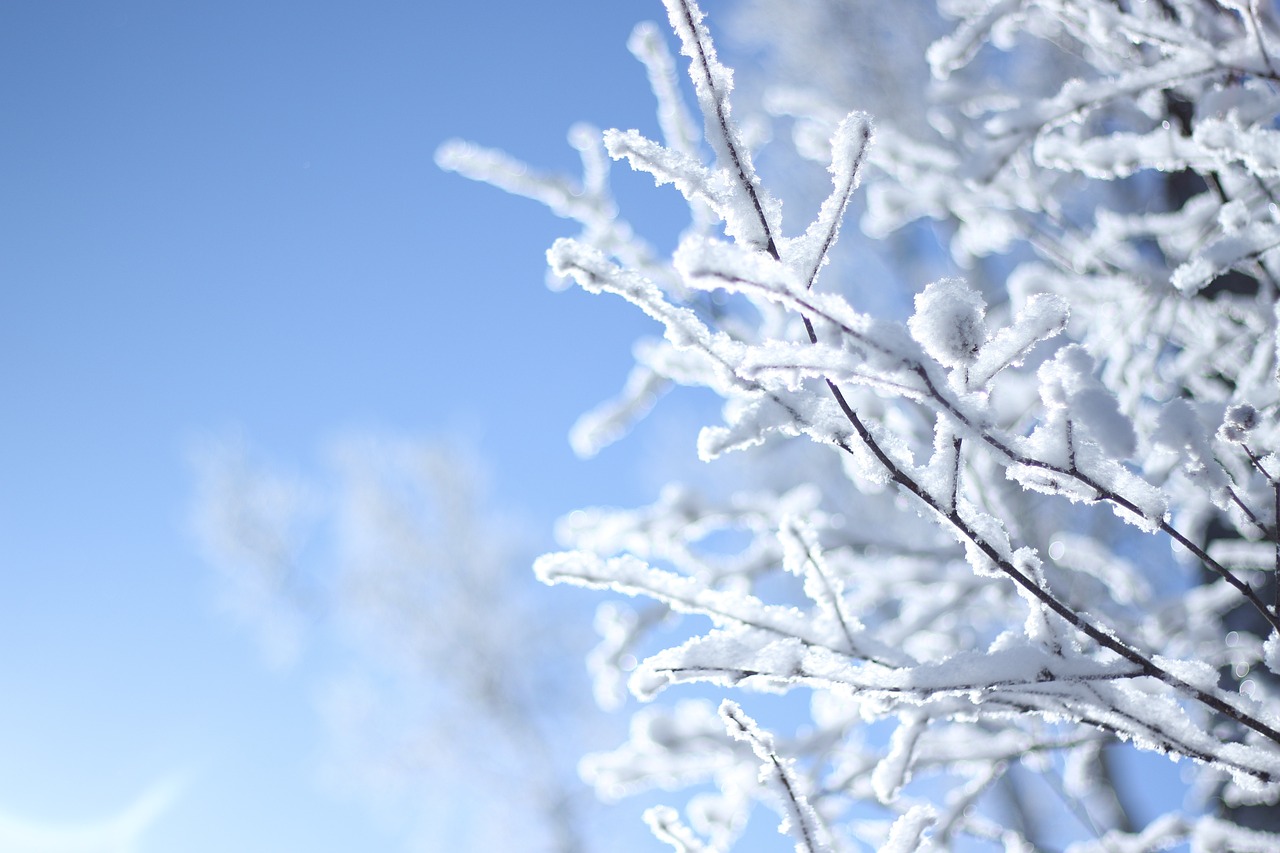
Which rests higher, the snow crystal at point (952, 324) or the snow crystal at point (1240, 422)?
the snow crystal at point (952, 324)

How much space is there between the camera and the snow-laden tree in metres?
0.71

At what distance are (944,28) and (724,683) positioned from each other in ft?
20.7

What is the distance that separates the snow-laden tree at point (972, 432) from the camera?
71 centimetres

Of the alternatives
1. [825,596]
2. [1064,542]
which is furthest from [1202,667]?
[1064,542]

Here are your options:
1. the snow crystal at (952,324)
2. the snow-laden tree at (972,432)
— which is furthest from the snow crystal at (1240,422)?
the snow crystal at (952,324)

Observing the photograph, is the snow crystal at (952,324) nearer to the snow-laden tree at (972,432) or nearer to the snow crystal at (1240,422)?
the snow-laden tree at (972,432)

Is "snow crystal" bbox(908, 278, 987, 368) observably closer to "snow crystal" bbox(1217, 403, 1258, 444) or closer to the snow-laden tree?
the snow-laden tree

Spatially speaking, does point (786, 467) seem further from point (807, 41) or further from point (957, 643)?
point (957, 643)

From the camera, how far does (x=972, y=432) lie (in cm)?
68

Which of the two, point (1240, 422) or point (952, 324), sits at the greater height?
point (952, 324)

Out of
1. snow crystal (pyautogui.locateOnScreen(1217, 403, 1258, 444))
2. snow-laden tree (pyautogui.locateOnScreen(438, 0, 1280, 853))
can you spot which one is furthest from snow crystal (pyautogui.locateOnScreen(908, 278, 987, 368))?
snow crystal (pyautogui.locateOnScreen(1217, 403, 1258, 444))

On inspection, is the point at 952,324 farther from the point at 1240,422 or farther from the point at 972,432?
the point at 1240,422

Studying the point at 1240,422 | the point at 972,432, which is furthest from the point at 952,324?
the point at 1240,422

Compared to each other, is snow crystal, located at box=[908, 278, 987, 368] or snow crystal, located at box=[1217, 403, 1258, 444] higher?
snow crystal, located at box=[908, 278, 987, 368]
